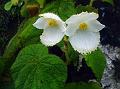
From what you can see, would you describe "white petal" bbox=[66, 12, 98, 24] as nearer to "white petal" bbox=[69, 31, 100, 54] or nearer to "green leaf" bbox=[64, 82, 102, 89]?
"white petal" bbox=[69, 31, 100, 54]

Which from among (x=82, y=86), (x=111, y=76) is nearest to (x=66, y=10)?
(x=82, y=86)

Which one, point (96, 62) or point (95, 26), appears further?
point (96, 62)

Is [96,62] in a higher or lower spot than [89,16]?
lower

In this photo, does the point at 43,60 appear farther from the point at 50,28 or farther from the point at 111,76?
the point at 111,76

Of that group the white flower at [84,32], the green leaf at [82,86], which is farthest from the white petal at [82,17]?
the green leaf at [82,86]

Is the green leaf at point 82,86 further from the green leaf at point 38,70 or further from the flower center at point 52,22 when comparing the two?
the flower center at point 52,22

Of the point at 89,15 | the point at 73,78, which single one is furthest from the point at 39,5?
the point at 89,15

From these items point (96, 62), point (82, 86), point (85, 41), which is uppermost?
point (85, 41)
